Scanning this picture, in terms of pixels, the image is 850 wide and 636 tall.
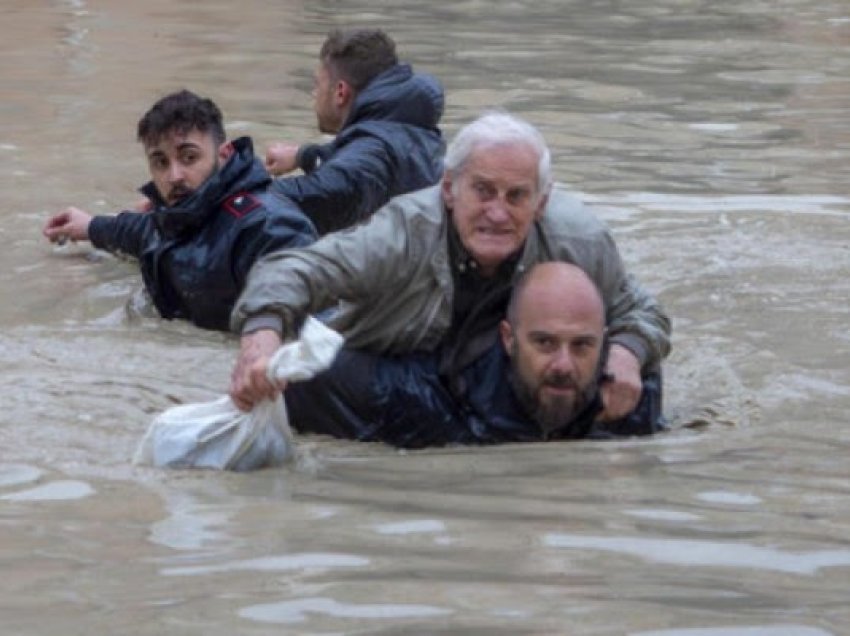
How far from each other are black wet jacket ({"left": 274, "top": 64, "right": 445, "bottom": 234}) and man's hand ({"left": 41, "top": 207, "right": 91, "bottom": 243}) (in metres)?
Answer: 0.97

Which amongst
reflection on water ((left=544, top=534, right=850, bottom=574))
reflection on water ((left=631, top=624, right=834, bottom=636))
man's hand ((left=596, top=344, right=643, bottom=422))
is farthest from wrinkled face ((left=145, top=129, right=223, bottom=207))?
reflection on water ((left=631, top=624, right=834, bottom=636))

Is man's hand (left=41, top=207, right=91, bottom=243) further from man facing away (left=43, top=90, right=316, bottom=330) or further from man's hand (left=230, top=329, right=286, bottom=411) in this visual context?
man's hand (left=230, top=329, right=286, bottom=411)

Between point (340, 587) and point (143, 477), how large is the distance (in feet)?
5.16

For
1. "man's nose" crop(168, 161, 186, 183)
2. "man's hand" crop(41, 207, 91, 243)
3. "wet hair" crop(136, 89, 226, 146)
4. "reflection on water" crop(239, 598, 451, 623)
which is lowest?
"man's hand" crop(41, 207, 91, 243)

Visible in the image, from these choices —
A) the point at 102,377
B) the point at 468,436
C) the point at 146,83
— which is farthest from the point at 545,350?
the point at 146,83

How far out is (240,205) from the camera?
27.3ft

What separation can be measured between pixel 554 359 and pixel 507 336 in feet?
0.60

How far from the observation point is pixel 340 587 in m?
4.62

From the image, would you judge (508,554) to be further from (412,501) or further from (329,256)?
(329,256)

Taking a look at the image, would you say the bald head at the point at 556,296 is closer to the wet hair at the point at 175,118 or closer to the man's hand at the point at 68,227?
the wet hair at the point at 175,118

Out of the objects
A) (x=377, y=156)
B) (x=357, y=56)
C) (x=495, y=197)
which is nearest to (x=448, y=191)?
(x=495, y=197)

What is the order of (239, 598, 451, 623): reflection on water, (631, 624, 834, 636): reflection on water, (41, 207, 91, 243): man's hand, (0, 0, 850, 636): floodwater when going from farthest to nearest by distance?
(41, 207, 91, 243): man's hand → (0, 0, 850, 636): floodwater → (239, 598, 451, 623): reflection on water → (631, 624, 834, 636): reflection on water

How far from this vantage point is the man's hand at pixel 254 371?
20.2 ft

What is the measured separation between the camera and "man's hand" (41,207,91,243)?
9.72 meters
